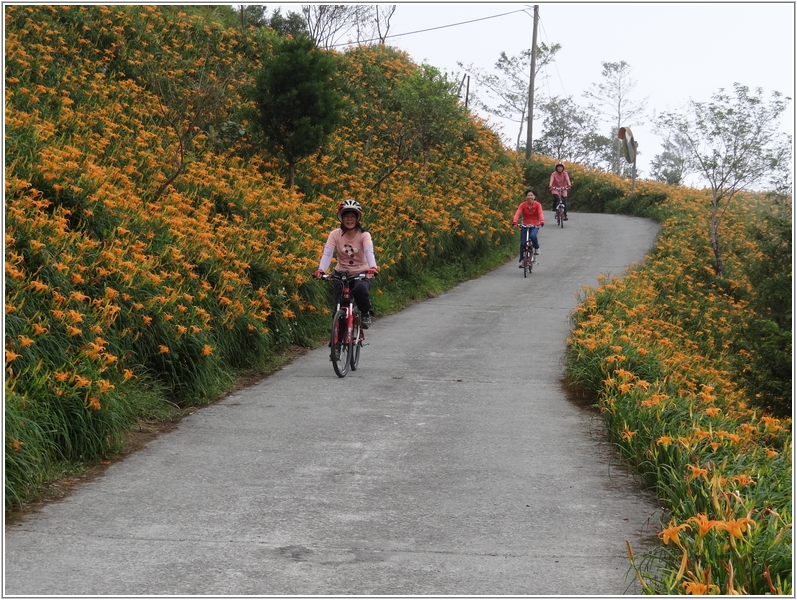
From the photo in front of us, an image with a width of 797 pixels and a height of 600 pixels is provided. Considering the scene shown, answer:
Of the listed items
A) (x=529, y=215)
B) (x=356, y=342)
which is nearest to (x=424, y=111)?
(x=529, y=215)

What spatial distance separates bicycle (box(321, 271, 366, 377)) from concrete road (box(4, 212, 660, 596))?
9.6 inches

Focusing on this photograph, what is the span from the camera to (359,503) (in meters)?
5.65

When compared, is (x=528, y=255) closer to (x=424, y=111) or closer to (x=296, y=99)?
(x=424, y=111)

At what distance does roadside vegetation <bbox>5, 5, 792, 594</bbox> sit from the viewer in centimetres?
593

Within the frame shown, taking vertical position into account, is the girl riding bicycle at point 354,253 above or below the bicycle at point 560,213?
below

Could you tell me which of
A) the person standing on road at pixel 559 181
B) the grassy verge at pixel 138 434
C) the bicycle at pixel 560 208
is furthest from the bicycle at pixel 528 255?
the bicycle at pixel 560 208

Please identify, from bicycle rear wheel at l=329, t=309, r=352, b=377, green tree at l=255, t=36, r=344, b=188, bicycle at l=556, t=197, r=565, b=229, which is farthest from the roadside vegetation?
bicycle at l=556, t=197, r=565, b=229

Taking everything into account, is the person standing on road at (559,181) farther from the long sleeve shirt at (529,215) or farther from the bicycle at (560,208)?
the long sleeve shirt at (529,215)

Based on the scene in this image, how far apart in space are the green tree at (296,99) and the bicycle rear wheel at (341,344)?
7.64 metres

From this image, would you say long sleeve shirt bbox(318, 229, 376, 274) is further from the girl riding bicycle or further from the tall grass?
the tall grass

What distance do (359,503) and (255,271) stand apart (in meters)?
6.56

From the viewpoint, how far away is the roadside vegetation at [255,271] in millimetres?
5934

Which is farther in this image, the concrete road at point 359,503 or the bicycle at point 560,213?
the bicycle at point 560,213

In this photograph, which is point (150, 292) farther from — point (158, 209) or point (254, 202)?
point (254, 202)
